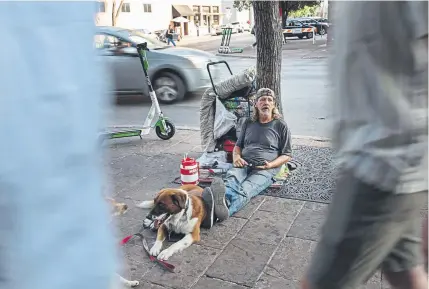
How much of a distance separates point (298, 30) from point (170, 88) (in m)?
26.4

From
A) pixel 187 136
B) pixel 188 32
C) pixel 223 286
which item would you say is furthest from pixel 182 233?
pixel 188 32

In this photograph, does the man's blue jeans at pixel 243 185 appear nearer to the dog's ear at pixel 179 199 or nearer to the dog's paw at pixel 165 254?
the dog's ear at pixel 179 199

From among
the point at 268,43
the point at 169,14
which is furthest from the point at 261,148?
the point at 169,14

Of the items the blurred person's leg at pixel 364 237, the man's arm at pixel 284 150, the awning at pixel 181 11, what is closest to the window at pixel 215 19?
the awning at pixel 181 11

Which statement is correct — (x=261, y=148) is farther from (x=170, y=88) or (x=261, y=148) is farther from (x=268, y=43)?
(x=170, y=88)

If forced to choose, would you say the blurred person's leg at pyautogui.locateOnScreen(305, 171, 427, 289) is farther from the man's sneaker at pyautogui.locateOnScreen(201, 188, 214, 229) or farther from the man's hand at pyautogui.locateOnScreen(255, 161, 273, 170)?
the man's hand at pyautogui.locateOnScreen(255, 161, 273, 170)

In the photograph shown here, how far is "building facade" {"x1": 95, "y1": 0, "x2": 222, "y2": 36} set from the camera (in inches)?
1518

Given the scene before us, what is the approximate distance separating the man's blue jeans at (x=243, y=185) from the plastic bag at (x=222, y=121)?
804 mm

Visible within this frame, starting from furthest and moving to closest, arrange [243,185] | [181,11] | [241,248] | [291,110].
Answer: [181,11]
[291,110]
[243,185]
[241,248]

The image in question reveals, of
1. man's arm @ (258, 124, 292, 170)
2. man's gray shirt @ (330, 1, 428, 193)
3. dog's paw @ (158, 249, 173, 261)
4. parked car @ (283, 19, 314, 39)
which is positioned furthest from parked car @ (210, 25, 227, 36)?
man's gray shirt @ (330, 1, 428, 193)

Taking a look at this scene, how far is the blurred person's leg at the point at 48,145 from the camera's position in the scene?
2.04ft

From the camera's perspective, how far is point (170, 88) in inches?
396

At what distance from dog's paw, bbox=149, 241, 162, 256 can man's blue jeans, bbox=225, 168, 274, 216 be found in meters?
0.77

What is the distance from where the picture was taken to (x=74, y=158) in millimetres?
684
